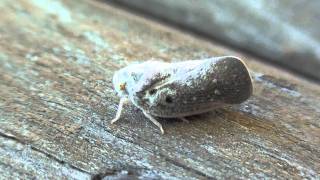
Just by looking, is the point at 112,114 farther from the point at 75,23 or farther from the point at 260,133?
the point at 75,23

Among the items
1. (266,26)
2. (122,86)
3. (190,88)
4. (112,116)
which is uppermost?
(266,26)

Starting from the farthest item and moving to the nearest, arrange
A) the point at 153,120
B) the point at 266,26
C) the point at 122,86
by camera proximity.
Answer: the point at 266,26 → the point at 122,86 → the point at 153,120

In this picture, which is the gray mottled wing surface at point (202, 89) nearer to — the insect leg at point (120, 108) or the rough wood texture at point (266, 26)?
the insect leg at point (120, 108)

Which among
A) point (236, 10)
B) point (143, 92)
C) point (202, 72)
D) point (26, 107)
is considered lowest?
point (26, 107)

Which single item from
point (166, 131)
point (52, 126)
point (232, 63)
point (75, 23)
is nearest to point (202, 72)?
point (232, 63)

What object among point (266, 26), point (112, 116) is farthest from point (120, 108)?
point (266, 26)

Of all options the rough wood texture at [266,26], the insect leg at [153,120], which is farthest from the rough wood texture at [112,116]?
the rough wood texture at [266,26]

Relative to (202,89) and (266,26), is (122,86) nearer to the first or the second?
(202,89)
